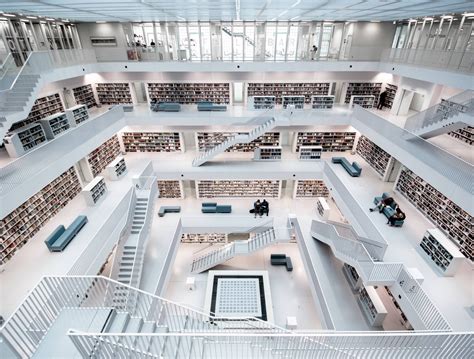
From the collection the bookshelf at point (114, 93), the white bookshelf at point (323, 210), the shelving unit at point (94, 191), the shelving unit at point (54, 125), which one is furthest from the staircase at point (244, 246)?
the bookshelf at point (114, 93)

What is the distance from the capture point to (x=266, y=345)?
14.4 ft

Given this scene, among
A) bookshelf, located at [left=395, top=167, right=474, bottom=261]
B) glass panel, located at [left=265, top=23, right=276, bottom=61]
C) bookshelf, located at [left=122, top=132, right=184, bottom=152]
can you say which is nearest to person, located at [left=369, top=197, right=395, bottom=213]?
bookshelf, located at [left=395, top=167, right=474, bottom=261]

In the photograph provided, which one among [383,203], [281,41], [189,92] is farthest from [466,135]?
[189,92]

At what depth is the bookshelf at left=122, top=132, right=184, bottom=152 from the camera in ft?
50.5

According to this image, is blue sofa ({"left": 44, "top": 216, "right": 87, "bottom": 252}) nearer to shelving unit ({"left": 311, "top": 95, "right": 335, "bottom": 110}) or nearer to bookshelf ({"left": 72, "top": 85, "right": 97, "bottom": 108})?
bookshelf ({"left": 72, "top": 85, "right": 97, "bottom": 108})

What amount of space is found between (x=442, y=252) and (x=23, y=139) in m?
15.0

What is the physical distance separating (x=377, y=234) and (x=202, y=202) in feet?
30.3

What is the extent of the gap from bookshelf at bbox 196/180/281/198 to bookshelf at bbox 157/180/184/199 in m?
1.05

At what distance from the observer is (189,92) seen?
15750 mm

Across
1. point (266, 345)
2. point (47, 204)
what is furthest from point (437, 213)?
point (47, 204)

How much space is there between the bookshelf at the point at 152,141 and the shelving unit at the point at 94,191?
17.0ft

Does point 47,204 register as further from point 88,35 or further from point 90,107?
point 88,35

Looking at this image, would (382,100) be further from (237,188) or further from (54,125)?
(54,125)

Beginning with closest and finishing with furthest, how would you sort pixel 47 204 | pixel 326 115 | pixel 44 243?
1. pixel 44 243
2. pixel 47 204
3. pixel 326 115
